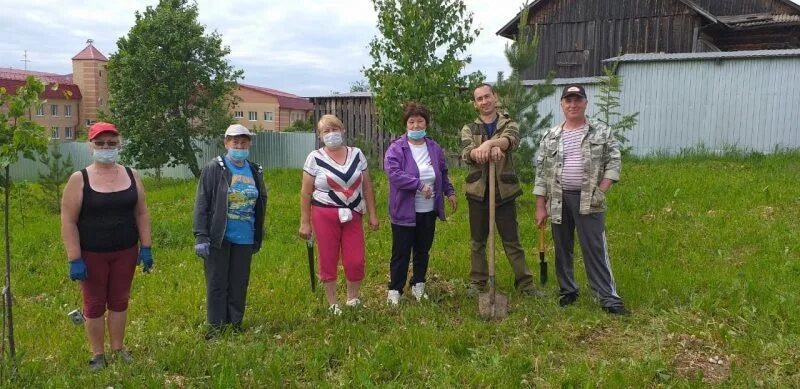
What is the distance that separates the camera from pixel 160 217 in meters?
10.9

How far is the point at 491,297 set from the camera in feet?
16.0

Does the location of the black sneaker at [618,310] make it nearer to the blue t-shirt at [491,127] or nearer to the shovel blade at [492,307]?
the shovel blade at [492,307]

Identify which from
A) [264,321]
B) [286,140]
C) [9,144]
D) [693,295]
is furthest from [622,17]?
[9,144]

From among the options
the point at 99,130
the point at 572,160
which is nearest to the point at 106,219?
the point at 99,130

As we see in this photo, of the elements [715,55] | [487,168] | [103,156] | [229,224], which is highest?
[715,55]

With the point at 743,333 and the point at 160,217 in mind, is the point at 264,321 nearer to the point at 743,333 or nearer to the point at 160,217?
the point at 743,333

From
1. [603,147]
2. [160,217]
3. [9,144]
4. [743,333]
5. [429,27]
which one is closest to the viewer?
[9,144]

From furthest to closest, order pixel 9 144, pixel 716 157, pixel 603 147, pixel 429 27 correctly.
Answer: pixel 716 157, pixel 429 27, pixel 603 147, pixel 9 144

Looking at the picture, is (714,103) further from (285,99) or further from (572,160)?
(285,99)

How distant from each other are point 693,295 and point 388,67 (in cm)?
438

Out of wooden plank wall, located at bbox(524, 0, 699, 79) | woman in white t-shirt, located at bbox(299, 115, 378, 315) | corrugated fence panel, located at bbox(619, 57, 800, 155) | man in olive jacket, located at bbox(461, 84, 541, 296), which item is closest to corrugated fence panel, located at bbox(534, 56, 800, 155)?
corrugated fence panel, located at bbox(619, 57, 800, 155)

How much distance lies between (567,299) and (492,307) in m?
0.70

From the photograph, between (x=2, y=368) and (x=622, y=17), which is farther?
(x=622, y=17)

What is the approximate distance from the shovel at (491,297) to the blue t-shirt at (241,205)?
1891 mm
